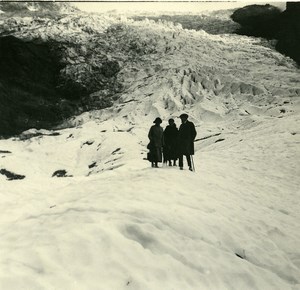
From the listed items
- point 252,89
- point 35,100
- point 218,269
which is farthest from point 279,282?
point 35,100

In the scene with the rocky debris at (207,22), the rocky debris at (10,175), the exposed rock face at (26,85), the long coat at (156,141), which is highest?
the rocky debris at (207,22)

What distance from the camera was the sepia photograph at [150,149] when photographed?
19.8 feet

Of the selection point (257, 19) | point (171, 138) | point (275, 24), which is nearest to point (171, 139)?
point (171, 138)

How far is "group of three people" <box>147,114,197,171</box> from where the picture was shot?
42.5 feet

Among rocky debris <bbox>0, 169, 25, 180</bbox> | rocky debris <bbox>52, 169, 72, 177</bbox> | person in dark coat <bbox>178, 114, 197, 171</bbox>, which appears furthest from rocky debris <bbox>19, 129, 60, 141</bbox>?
person in dark coat <bbox>178, 114, 197, 171</bbox>

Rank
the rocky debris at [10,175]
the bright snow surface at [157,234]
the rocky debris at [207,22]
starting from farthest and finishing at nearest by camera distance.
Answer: the rocky debris at [207,22], the rocky debris at [10,175], the bright snow surface at [157,234]

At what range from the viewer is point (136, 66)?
43625mm

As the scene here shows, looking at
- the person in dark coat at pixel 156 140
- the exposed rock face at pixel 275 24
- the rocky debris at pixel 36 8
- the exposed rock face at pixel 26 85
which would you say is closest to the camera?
the person in dark coat at pixel 156 140

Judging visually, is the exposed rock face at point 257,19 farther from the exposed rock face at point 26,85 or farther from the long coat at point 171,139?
the long coat at point 171,139

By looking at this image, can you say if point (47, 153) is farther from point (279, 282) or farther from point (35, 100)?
point (279, 282)

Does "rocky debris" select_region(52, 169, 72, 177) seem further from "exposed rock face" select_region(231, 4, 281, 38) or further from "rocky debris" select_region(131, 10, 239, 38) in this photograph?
"exposed rock face" select_region(231, 4, 281, 38)

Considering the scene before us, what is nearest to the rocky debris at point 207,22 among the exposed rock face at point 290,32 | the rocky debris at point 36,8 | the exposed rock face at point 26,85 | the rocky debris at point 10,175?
the exposed rock face at point 290,32

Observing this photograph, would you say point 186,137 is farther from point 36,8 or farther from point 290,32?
point 36,8

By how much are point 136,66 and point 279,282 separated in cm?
3855
